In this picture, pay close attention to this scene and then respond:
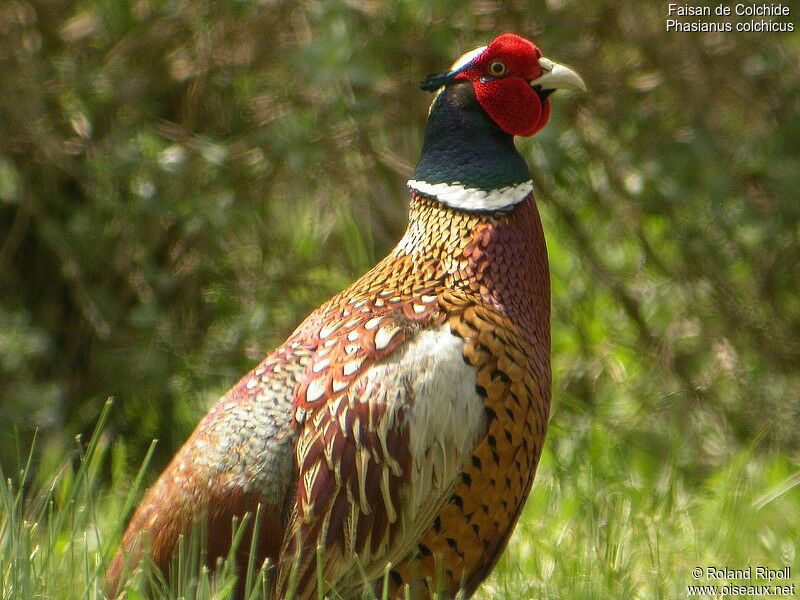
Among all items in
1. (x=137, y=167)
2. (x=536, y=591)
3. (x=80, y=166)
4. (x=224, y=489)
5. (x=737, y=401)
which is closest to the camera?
(x=224, y=489)

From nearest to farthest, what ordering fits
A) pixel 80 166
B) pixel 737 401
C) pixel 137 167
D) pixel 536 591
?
pixel 536 591 < pixel 137 167 < pixel 80 166 < pixel 737 401

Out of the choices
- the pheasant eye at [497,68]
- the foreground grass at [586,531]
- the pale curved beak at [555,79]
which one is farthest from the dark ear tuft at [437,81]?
the foreground grass at [586,531]

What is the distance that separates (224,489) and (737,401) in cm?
268

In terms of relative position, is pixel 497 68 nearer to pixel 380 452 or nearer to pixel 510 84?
pixel 510 84

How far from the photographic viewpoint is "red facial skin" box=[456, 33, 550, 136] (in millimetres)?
3295

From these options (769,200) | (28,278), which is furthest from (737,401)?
(28,278)

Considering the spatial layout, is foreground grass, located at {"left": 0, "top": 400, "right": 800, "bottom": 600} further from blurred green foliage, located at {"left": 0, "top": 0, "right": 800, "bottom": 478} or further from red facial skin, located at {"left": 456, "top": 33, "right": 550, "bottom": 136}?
red facial skin, located at {"left": 456, "top": 33, "right": 550, "bottom": 136}

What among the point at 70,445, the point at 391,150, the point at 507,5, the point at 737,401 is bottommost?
the point at 737,401

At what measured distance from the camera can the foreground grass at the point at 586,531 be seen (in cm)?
285

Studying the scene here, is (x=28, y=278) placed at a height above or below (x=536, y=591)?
above

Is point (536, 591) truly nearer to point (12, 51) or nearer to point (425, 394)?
point (425, 394)

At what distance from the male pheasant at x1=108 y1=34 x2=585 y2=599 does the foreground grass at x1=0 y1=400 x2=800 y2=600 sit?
0.49 feet

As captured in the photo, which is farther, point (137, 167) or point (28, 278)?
point (28, 278)

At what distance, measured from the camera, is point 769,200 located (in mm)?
4586
